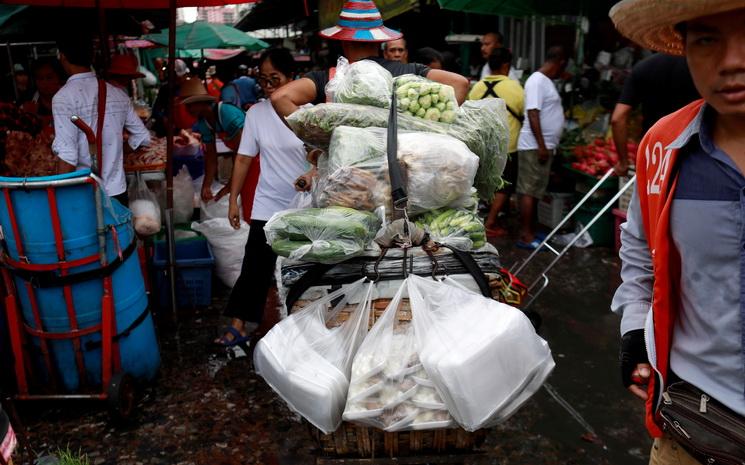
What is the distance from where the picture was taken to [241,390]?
413cm

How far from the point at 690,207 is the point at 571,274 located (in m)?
4.68

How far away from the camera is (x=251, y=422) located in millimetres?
3777

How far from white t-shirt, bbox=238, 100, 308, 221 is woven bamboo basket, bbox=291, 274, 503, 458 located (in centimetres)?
226

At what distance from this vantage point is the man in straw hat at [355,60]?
353 cm

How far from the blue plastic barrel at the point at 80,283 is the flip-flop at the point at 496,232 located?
172 inches

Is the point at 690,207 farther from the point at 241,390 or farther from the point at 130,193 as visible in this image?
the point at 130,193

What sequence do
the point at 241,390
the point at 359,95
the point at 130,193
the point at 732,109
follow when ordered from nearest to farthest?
the point at 732,109 < the point at 359,95 < the point at 241,390 < the point at 130,193

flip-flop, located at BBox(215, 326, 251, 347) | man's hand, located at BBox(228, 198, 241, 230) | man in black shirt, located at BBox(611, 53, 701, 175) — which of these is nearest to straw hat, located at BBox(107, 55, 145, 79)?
man's hand, located at BBox(228, 198, 241, 230)

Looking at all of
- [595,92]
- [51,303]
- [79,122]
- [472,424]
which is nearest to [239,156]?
[79,122]

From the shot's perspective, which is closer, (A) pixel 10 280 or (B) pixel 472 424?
(B) pixel 472 424

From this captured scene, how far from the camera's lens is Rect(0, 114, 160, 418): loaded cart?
334 cm

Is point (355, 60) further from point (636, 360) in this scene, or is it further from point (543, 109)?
point (543, 109)

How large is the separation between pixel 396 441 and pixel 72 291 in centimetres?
229

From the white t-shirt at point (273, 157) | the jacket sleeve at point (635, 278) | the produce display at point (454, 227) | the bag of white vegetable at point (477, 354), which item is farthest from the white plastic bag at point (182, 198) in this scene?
the jacket sleeve at point (635, 278)
